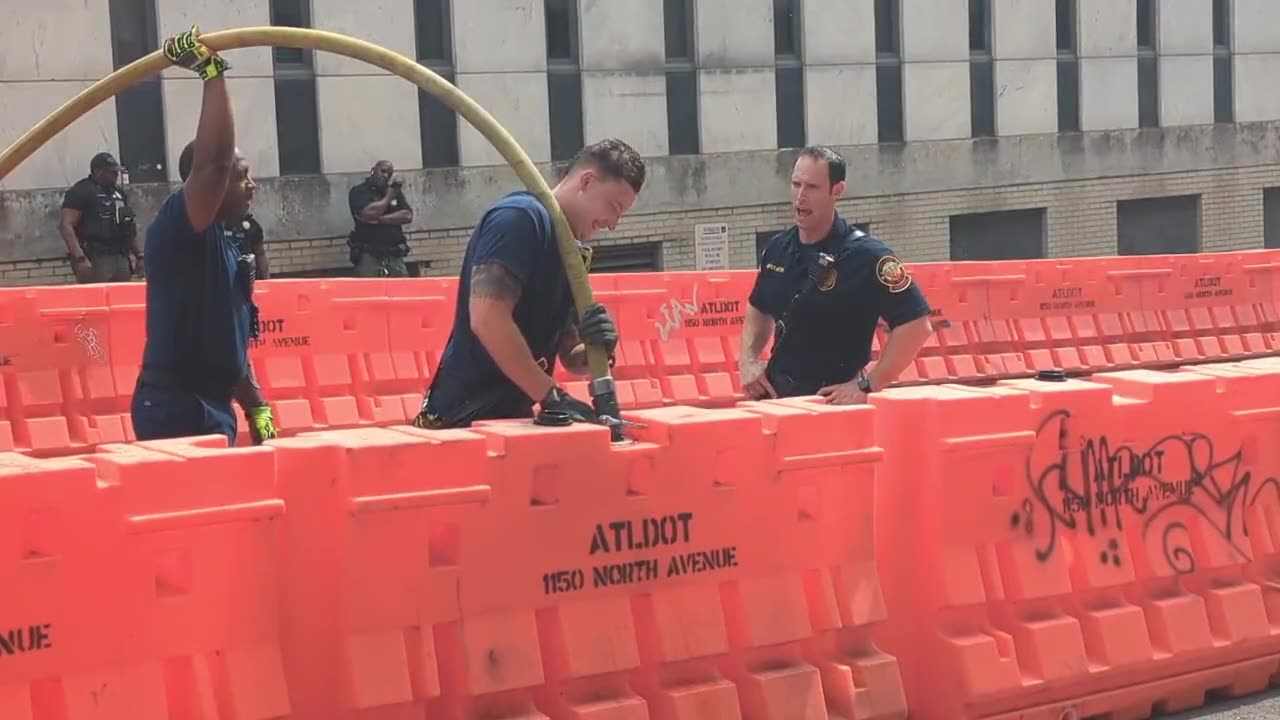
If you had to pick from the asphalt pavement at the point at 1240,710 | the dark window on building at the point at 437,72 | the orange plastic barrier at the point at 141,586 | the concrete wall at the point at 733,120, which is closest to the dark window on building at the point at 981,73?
the concrete wall at the point at 733,120

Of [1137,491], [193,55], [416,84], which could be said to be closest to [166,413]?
[193,55]

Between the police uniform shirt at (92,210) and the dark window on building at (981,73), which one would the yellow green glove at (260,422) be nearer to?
the police uniform shirt at (92,210)

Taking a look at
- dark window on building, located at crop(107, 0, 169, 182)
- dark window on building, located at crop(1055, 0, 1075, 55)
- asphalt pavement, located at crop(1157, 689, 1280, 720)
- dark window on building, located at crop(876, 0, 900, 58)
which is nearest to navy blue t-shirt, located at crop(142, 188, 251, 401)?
asphalt pavement, located at crop(1157, 689, 1280, 720)

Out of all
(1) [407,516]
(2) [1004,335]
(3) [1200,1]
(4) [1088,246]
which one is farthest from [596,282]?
(3) [1200,1]

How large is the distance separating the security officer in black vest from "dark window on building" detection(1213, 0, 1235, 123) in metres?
18.7

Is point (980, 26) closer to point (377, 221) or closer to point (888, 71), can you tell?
point (888, 71)

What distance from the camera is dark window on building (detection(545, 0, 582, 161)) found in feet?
70.9

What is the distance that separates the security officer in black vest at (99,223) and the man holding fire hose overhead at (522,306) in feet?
37.4

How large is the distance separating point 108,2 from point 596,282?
808 cm

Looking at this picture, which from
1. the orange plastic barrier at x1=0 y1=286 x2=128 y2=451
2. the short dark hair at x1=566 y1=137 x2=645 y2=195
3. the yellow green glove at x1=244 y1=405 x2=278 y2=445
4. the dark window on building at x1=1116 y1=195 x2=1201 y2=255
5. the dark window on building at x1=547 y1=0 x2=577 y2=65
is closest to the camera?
the short dark hair at x1=566 y1=137 x2=645 y2=195

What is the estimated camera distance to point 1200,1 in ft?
92.8

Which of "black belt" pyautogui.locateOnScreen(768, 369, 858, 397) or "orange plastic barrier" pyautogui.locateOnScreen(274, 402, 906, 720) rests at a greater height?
"black belt" pyautogui.locateOnScreen(768, 369, 858, 397)

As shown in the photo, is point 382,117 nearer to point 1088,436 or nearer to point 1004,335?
point 1004,335

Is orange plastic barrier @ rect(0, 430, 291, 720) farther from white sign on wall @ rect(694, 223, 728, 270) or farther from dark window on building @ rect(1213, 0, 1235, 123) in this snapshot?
dark window on building @ rect(1213, 0, 1235, 123)
